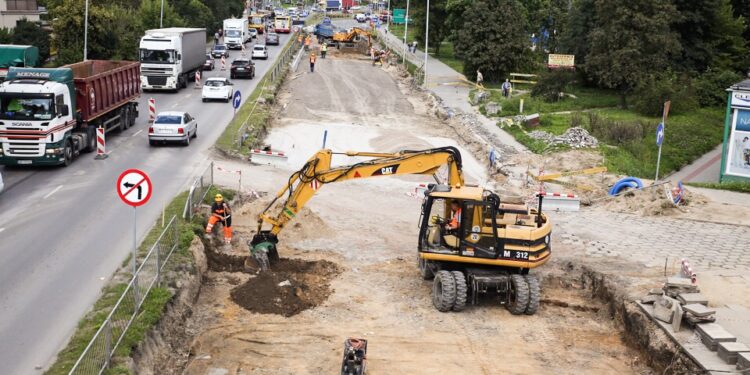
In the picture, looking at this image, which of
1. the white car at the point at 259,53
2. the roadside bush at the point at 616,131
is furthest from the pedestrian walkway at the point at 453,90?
the white car at the point at 259,53

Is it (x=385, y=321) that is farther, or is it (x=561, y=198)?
(x=561, y=198)

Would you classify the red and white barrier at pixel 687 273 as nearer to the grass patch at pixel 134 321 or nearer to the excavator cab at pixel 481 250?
the excavator cab at pixel 481 250

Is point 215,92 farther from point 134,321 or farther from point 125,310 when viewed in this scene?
point 134,321

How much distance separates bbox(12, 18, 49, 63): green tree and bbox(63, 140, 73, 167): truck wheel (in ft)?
97.2

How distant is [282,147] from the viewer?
3675 cm

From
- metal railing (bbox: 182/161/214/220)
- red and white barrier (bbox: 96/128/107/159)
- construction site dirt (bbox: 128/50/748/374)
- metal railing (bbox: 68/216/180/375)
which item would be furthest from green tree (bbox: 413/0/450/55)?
metal railing (bbox: 68/216/180/375)

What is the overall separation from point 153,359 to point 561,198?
627 inches

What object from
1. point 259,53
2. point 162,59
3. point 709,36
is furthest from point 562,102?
point 259,53

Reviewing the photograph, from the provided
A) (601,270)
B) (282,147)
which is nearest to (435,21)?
(282,147)

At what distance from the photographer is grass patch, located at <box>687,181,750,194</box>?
29.4 metres

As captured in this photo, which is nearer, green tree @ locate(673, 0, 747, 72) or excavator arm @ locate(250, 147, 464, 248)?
excavator arm @ locate(250, 147, 464, 248)

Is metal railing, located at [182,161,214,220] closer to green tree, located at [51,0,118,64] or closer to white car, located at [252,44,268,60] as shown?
green tree, located at [51,0,118,64]

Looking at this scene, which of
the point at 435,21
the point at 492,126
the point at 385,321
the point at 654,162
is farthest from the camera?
the point at 435,21

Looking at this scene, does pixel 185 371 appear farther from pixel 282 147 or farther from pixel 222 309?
pixel 282 147
